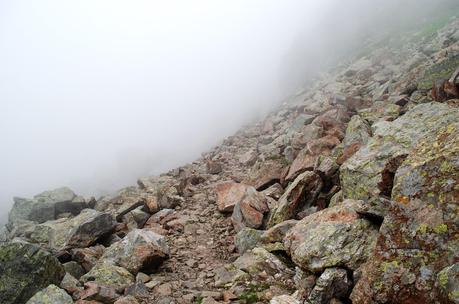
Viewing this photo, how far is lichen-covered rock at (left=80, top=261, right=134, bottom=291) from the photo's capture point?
39.5 ft

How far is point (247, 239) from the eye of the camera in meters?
13.9

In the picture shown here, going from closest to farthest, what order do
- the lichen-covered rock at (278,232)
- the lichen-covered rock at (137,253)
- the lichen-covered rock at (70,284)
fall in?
1. the lichen-covered rock at (70,284)
2. the lichen-covered rock at (278,232)
3. the lichen-covered rock at (137,253)

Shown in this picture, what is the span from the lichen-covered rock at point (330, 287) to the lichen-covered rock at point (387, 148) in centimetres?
301

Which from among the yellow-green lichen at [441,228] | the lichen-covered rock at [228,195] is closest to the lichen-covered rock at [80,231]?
the lichen-covered rock at [228,195]

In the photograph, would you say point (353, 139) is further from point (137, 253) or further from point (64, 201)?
point (64, 201)

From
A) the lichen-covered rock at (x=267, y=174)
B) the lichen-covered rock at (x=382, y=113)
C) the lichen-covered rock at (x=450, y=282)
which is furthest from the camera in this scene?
the lichen-covered rock at (x=267, y=174)

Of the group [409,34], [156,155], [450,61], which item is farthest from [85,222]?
[409,34]

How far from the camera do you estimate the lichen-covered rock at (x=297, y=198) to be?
14320 mm

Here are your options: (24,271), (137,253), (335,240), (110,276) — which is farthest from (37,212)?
(335,240)

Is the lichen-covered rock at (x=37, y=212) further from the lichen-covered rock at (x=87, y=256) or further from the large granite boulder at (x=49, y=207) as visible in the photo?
the lichen-covered rock at (x=87, y=256)

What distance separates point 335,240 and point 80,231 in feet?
36.7

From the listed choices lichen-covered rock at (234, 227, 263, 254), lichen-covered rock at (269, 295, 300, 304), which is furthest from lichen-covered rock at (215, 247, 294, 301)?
lichen-covered rock at (234, 227, 263, 254)

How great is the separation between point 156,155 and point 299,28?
38.3m

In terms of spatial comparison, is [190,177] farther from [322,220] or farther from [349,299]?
[349,299]
